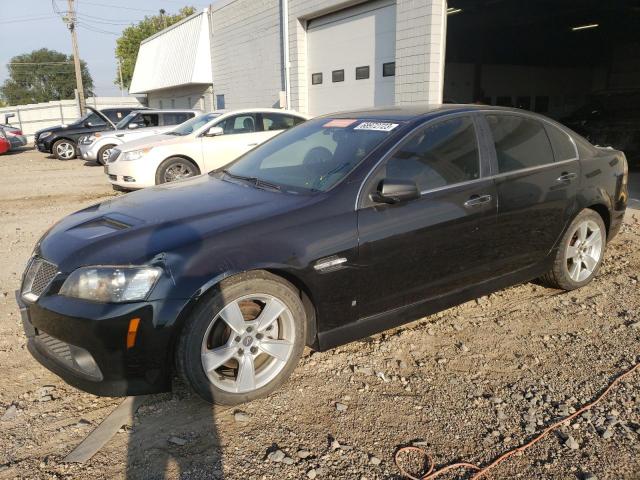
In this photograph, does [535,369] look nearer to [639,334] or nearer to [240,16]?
[639,334]

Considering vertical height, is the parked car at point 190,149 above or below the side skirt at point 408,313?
above

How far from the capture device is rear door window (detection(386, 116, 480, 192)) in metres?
3.33

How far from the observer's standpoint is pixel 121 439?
2.63 meters

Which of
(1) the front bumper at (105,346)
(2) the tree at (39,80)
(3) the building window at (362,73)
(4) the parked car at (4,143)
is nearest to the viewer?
(1) the front bumper at (105,346)

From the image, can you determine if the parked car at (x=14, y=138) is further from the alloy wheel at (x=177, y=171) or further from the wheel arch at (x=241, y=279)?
the wheel arch at (x=241, y=279)

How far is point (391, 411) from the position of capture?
112 inches

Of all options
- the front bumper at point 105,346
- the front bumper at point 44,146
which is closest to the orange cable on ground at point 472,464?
the front bumper at point 105,346

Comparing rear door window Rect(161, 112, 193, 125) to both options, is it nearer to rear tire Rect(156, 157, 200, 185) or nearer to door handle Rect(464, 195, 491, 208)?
rear tire Rect(156, 157, 200, 185)

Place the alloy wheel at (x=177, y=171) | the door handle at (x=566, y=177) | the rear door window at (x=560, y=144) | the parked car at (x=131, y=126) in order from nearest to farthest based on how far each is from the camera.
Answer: the door handle at (x=566, y=177) → the rear door window at (x=560, y=144) → the alloy wheel at (x=177, y=171) → the parked car at (x=131, y=126)

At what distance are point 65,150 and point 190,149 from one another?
9918mm

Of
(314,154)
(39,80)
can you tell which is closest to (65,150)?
(314,154)

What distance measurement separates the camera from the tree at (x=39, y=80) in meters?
81.3

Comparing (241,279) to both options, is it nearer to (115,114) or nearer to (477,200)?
(477,200)

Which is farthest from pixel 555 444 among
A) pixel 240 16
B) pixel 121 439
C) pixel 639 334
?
pixel 240 16
